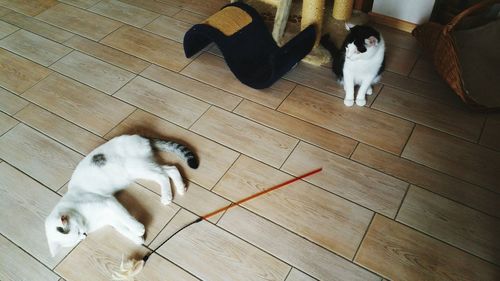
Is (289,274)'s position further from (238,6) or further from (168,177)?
(238,6)

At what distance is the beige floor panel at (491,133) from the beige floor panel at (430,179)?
0.92 ft

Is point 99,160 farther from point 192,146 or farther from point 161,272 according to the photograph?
point 161,272

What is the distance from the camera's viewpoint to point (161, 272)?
1382 mm

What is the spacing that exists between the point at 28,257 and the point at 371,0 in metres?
2.41

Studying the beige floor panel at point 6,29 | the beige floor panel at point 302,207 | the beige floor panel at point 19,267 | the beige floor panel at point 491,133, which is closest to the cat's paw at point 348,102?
the beige floor panel at point 302,207

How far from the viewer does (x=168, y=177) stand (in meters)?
1.62

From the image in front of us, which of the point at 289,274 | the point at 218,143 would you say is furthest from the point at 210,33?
the point at 289,274

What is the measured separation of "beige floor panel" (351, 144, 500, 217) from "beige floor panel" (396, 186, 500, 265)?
0.12ft

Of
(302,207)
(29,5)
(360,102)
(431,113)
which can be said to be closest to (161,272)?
(302,207)

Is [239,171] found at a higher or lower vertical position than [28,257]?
higher

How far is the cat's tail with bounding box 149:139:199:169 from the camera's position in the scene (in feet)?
5.47

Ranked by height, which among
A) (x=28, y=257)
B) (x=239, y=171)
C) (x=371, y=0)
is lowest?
(x=28, y=257)

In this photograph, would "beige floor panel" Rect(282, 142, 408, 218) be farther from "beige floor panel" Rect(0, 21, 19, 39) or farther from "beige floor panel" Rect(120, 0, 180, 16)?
"beige floor panel" Rect(0, 21, 19, 39)

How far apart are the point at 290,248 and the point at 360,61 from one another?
922 mm
